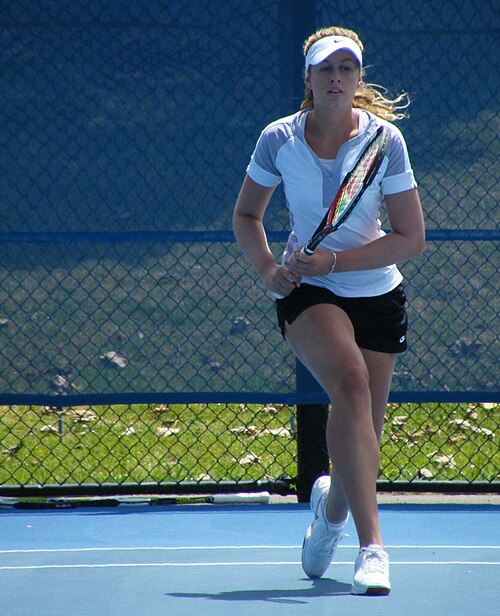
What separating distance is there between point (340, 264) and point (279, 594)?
1.15 m

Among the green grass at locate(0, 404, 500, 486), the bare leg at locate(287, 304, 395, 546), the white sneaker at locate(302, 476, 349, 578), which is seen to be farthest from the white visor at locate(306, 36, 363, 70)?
the green grass at locate(0, 404, 500, 486)

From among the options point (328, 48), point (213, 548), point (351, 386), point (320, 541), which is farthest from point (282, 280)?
point (213, 548)

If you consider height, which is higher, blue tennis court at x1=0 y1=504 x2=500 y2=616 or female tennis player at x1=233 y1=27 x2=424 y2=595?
female tennis player at x1=233 y1=27 x2=424 y2=595

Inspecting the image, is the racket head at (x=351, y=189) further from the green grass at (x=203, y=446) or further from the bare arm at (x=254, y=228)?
the green grass at (x=203, y=446)

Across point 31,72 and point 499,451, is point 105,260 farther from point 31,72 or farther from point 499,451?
point 499,451

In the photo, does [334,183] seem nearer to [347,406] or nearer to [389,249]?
[389,249]

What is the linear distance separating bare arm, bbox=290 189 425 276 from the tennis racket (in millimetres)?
47

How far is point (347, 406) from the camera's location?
3615 mm

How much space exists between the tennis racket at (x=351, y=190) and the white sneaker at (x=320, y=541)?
3.17 feet

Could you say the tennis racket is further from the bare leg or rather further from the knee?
the knee

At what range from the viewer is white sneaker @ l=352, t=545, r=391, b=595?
3.51 m

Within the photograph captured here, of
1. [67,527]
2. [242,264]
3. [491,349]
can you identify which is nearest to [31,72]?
[242,264]

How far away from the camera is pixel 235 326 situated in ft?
18.0

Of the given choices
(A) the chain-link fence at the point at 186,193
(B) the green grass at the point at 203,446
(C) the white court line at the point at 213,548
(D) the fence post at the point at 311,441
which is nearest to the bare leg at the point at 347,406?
(C) the white court line at the point at 213,548
